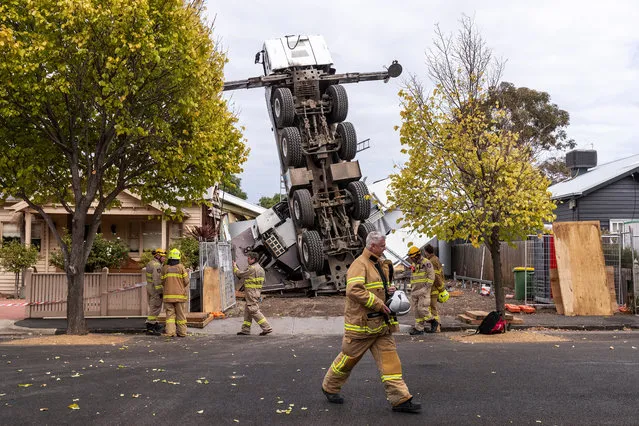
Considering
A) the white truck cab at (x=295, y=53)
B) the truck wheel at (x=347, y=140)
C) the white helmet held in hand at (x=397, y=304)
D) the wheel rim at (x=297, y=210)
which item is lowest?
the white helmet held in hand at (x=397, y=304)

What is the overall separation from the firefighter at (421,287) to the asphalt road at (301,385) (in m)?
1.57

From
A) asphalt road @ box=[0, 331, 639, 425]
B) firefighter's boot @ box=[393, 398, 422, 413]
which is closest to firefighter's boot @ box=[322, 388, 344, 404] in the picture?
asphalt road @ box=[0, 331, 639, 425]

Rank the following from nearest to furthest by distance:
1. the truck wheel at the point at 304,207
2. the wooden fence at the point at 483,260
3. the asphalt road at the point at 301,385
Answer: the asphalt road at the point at 301,385 < the truck wheel at the point at 304,207 < the wooden fence at the point at 483,260

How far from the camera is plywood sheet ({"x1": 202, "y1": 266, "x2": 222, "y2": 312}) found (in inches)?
617

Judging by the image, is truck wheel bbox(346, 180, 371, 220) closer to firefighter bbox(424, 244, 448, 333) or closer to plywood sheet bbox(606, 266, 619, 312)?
firefighter bbox(424, 244, 448, 333)

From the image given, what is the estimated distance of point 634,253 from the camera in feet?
53.0

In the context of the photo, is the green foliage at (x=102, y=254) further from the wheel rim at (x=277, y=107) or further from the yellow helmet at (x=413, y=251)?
the yellow helmet at (x=413, y=251)

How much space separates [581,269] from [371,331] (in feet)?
34.8

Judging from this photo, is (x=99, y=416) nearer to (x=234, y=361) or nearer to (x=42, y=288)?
(x=234, y=361)

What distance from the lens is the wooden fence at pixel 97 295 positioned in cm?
1549

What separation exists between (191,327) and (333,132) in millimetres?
8564

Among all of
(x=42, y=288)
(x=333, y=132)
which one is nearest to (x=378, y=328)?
(x=42, y=288)

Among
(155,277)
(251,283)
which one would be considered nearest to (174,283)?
(155,277)

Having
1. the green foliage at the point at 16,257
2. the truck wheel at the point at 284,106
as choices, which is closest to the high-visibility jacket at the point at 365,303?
the truck wheel at the point at 284,106
